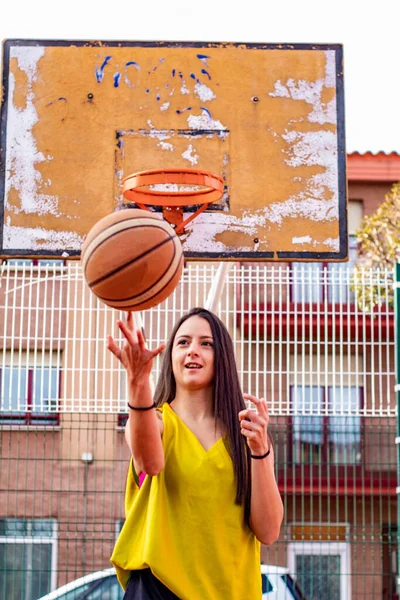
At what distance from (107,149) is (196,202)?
88cm

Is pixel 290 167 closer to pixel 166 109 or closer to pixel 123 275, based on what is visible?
pixel 166 109

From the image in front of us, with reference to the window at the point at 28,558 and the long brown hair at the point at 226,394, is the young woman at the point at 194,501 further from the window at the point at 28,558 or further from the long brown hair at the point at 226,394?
the window at the point at 28,558

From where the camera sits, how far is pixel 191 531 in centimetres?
394

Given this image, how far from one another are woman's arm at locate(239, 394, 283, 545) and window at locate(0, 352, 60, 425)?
493cm

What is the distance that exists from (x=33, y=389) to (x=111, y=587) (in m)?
2.00

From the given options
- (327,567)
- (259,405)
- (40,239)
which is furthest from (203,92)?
(327,567)

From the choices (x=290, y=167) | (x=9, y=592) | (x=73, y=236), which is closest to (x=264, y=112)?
(x=290, y=167)

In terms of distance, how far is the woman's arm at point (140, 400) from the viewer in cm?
365

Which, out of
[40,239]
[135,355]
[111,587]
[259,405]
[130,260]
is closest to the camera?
[135,355]

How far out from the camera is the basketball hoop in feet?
23.3

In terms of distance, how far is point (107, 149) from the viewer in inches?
304

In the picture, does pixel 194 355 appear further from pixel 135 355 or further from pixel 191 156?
pixel 191 156

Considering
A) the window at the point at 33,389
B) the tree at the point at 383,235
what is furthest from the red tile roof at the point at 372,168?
the window at the point at 33,389

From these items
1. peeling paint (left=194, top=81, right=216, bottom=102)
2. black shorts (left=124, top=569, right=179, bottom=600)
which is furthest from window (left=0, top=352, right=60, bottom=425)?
black shorts (left=124, top=569, right=179, bottom=600)
